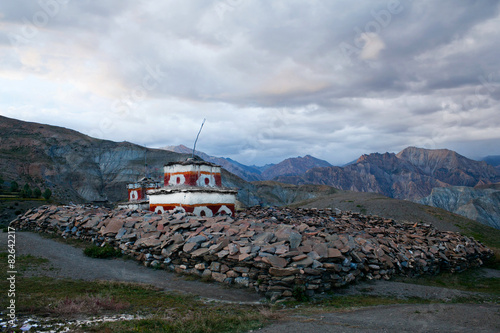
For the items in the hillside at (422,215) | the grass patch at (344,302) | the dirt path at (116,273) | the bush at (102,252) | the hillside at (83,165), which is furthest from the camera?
the hillside at (83,165)

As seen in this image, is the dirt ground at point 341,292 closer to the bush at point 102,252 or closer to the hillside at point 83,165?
the bush at point 102,252

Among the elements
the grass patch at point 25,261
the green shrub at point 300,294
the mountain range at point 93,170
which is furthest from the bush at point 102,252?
the mountain range at point 93,170

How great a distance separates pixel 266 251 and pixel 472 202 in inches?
3466

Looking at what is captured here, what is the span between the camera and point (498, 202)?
82312mm

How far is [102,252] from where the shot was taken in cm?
1351

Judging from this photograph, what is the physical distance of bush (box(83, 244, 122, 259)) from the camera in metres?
13.5

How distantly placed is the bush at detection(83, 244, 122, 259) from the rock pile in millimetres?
341

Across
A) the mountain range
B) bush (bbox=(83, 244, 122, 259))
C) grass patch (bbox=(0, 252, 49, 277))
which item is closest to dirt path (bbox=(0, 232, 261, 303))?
bush (bbox=(83, 244, 122, 259))

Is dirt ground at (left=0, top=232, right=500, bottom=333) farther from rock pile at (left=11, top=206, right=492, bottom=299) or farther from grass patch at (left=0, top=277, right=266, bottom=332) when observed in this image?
grass patch at (left=0, top=277, right=266, bottom=332)

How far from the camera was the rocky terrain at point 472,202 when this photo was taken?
2881 inches

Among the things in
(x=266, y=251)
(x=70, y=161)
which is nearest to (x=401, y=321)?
(x=266, y=251)

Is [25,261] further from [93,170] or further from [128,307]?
[93,170]

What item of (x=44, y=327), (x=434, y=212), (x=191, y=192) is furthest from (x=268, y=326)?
(x=434, y=212)

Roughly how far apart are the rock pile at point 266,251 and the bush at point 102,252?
341mm
